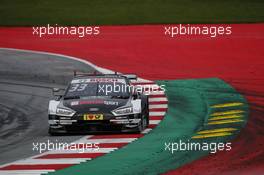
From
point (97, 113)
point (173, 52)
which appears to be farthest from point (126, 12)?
point (97, 113)

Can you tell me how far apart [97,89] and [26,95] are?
18.2 feet

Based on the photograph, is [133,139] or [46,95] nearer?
[133,139]

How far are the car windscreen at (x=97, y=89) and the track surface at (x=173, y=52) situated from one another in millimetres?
3077

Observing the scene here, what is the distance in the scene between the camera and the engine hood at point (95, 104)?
2352 centimetres

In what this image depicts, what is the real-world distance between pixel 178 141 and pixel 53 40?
18972 mm

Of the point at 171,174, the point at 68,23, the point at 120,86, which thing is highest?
the point at 68,23

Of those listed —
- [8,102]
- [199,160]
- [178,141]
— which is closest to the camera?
[199,160]

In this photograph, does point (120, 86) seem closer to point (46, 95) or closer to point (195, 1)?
point (46, 95)

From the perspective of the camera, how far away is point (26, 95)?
29.9m

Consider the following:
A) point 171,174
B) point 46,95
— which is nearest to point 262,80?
point 46,95

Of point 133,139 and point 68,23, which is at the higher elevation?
point 68,23

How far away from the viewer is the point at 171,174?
770 inches
